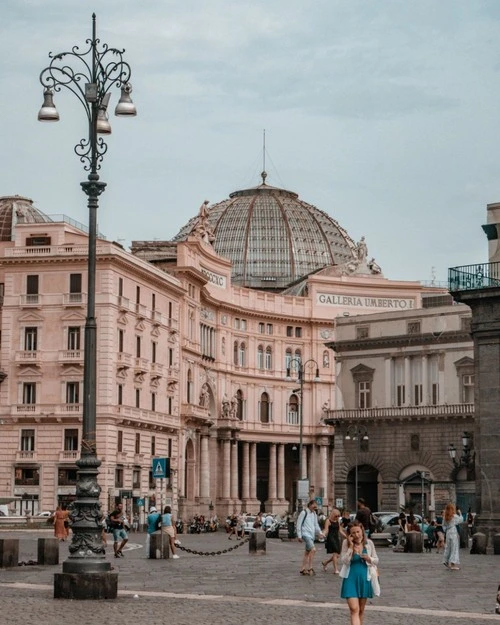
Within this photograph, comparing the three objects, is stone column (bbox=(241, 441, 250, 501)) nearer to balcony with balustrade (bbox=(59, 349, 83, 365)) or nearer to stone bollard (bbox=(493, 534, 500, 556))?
balcony with balustrade (bbox=(59, 349, 83, 365))

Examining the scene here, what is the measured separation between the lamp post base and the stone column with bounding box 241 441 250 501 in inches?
3537

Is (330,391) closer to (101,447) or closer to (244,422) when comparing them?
(244,422)

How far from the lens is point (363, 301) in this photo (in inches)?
4756

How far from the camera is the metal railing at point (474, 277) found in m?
44.3

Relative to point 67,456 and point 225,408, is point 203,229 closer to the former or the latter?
point 225,408

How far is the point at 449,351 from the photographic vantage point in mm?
74750

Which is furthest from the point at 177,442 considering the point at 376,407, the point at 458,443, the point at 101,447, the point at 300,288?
the point at 300,288

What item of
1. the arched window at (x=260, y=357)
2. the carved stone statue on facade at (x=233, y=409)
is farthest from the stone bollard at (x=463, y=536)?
the arched window at (x=260, y=357)

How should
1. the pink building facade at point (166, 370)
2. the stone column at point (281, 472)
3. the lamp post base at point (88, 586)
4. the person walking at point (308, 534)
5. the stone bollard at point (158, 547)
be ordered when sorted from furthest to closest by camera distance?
the stone column at point (281, 472) < the pink building facade at point (166, 370) < the stone bollard at point (158, 547) < the person walking at point (308, 534) < the lamp post base at point (88, 586)

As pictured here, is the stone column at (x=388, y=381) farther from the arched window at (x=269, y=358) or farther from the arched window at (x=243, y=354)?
the arched window at (x=269, y=358)

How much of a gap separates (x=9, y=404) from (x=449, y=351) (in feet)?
88.8

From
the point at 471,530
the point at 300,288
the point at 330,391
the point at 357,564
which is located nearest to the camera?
the point at 357,564

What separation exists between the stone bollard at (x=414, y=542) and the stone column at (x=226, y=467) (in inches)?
2427

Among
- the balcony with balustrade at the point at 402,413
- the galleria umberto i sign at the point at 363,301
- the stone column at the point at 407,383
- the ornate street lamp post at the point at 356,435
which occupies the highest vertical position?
the galleria umberto i sign at the point at 363,301
